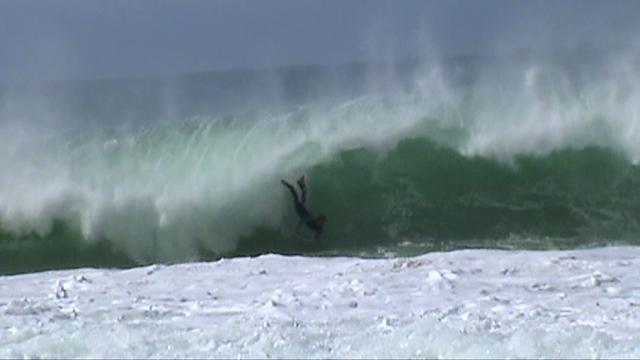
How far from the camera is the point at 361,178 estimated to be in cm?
1360

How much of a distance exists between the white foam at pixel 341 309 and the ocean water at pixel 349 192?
0.20 ft

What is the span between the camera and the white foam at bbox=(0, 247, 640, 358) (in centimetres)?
559

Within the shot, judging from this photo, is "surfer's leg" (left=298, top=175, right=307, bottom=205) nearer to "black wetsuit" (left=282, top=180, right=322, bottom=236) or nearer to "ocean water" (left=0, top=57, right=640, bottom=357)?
"black wetsuit" (left=282, top=180, right=322, bottom=236)

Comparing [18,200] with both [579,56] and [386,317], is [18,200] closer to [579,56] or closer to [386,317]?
[579,56]

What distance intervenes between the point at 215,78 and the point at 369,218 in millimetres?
13779

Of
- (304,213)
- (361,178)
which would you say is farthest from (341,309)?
(361,178)

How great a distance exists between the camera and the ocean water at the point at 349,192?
8469mm

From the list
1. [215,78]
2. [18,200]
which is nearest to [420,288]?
[18,200]

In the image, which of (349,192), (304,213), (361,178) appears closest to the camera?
(304,213)

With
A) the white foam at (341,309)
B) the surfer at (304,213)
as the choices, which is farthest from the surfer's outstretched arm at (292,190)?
the white foam at (341,309)

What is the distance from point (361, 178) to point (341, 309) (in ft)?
22.9

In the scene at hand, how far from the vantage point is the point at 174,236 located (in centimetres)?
1322

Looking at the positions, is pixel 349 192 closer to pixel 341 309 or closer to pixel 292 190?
pixel 292 190

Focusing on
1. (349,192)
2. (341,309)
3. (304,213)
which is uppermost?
(349,192)
